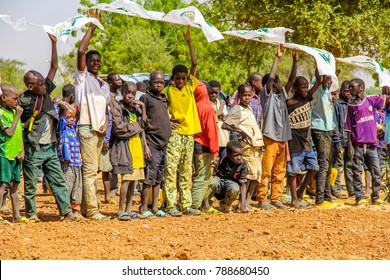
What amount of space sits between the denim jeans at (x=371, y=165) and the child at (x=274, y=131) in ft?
5.87

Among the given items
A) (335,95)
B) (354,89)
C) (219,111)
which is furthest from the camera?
(335,95)

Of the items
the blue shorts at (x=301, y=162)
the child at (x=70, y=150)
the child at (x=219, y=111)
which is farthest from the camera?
the child at (x=219, y=111)

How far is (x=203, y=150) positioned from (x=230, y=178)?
0.51 metres

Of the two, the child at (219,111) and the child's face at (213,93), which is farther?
the child's face at (213,93)

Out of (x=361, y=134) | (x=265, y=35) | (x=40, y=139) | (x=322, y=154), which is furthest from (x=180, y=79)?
(x=361, y=134)

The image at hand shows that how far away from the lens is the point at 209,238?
328 inches

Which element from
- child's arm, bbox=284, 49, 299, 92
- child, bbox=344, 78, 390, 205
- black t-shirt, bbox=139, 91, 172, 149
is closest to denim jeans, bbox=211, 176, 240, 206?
black t-shirt, bbox=139, 91, 172, 149

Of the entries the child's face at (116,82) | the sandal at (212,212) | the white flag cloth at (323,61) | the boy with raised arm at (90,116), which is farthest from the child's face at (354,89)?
the boy with raised arm at (90,116)

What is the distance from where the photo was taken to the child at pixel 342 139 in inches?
507

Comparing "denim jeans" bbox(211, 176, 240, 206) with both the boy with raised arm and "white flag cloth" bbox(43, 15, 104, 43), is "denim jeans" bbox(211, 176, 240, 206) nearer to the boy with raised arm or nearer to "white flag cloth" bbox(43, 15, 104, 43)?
the boy with raised arm

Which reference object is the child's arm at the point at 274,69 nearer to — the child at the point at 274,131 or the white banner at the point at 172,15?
the child at the point at 274,131

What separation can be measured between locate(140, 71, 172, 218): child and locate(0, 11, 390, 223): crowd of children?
0.01 m

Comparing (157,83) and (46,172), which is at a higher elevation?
(157,83)

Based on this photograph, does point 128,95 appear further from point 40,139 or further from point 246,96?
point 246,96
